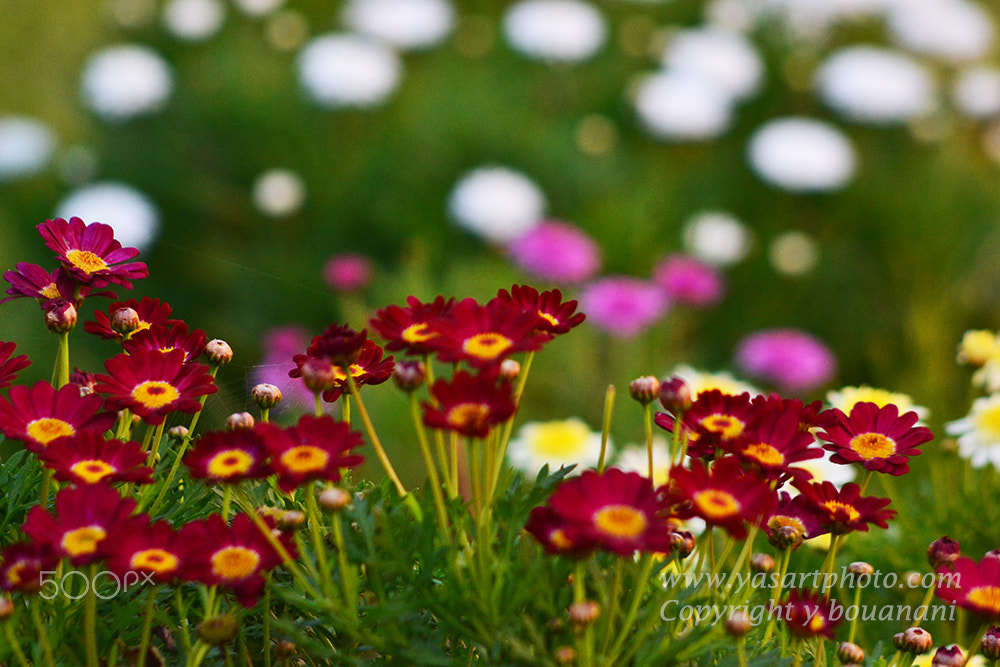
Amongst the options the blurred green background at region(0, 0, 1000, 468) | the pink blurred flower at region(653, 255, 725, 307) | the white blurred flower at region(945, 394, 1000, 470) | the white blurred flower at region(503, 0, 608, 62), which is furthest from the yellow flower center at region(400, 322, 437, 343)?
the white blurred flower at region(503, 0, 608, 62)

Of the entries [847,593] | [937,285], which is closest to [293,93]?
[937,285]

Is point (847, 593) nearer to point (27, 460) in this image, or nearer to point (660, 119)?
point (27, 460)

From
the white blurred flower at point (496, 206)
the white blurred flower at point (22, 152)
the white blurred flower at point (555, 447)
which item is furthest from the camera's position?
the white blurred flower at point (22, 152)

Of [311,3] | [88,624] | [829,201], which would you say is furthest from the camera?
[311,3]

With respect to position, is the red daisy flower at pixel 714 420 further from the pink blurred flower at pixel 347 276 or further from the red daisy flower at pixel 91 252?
the pink blurred flower at pixel 347 276

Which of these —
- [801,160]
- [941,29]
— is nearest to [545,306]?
[801,160]

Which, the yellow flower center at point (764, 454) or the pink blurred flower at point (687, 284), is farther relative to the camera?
the pink blurred flower at point (687, 284)

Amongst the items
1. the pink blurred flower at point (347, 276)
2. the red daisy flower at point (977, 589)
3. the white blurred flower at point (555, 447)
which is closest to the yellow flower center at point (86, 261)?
the red daisy flower at point (977, 589)
